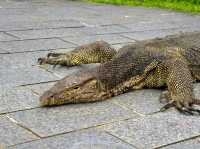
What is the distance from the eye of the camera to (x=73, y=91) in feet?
19.1

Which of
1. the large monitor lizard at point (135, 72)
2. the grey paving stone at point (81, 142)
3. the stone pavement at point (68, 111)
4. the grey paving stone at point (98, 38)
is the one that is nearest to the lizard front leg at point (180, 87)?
the large monitor lizard at point (135, 72)

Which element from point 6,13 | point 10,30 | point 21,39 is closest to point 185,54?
point 21,39

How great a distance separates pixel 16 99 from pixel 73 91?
2.17 feet

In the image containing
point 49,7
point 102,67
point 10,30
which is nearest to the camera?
point 102,67

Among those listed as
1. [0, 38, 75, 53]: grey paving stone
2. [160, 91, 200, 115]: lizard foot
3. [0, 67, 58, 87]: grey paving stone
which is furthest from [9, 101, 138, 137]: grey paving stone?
[0, 38, 75, 53]: grey paving stone

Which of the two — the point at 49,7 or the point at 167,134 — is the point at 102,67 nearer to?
the point at 167,134

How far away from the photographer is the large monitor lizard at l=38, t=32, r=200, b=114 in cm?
585

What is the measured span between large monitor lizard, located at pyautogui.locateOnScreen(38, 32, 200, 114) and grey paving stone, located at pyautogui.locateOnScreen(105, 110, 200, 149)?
0.28 meters

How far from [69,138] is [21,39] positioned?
474cm

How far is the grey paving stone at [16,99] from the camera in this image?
568cm

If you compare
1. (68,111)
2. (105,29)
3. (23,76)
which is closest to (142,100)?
(68,111)

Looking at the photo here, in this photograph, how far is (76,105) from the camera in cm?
586

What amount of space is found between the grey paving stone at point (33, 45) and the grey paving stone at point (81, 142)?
3.66 m

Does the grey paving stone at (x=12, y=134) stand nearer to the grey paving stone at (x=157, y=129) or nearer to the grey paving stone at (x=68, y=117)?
the grey paving stone at (x=68, y=117)
